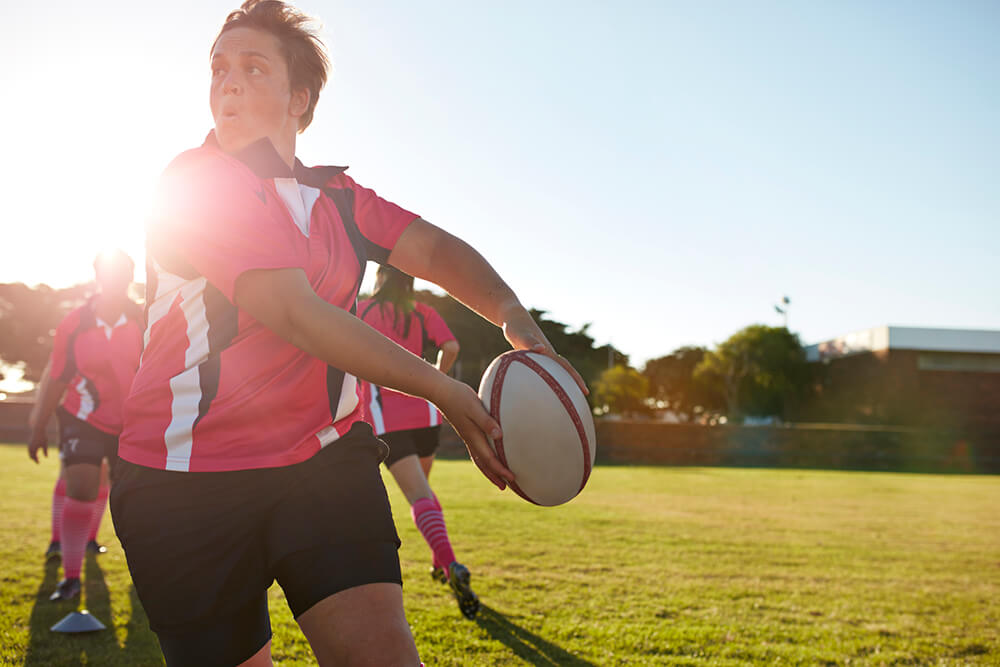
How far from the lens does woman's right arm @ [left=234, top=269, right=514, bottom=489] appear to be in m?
1.67

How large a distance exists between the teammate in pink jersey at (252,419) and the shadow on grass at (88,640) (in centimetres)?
270

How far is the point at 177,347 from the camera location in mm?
1897

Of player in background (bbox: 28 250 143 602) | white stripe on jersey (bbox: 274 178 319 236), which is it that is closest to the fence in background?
player in background (bbox: 28 250 143 602)

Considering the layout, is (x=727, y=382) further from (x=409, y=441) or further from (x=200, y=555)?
(x=200, y=555)

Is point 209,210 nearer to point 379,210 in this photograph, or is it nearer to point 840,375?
point 379,210

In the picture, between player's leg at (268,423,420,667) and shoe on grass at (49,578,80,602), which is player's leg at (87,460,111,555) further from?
player's leg at (268,423,420,667)

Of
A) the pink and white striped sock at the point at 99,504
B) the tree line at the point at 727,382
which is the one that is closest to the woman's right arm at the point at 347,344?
the pink and white striped sock at the point at 99,504

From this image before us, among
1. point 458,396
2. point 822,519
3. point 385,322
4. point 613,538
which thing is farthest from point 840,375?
point 458,396

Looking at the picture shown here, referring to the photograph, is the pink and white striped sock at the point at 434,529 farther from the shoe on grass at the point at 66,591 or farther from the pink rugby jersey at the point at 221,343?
the pink rugby jersey at the point at 221,343

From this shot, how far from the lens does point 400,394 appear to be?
5.74 meters

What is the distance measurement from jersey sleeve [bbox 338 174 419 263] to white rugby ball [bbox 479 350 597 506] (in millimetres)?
504

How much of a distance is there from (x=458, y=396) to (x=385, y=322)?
414 centimetres

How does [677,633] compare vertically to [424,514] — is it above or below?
below

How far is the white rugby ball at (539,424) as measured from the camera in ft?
6.34
